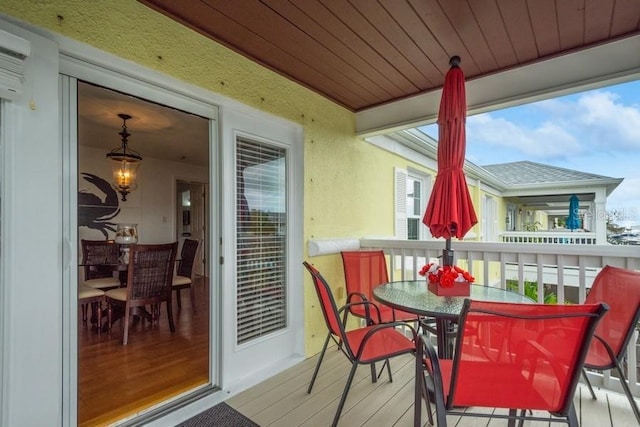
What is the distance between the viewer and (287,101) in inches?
110

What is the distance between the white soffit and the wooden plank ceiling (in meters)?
0.07

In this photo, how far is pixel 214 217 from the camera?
230cm

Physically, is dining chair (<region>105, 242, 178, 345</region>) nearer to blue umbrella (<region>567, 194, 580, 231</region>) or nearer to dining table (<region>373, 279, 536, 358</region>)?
dining table (<region>373, 279, 536, 358</region>)

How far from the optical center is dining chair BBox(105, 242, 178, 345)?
3223 millimetres

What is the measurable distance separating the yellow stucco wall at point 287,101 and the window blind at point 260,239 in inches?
11.2

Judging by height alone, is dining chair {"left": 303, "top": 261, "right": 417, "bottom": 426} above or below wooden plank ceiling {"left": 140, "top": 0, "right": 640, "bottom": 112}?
below

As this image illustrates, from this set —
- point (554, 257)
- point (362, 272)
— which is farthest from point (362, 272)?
point (554, 257)

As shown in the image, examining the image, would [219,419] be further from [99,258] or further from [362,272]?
[99,258]

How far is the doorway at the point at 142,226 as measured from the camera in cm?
224

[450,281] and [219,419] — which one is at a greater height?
[450,281]

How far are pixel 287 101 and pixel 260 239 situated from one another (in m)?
1.28

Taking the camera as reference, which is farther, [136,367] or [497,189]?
[497,189]

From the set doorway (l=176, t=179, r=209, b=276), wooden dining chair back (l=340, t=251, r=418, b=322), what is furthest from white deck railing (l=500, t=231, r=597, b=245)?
doorway (l=176, t=179, r=209, b=276)

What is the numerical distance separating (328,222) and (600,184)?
8681mm
